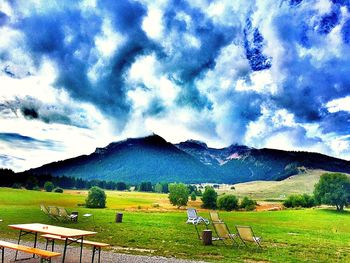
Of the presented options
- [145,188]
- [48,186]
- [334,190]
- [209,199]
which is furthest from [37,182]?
[334,190]

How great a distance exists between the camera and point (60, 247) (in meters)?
13.1

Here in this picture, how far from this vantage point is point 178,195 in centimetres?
7538

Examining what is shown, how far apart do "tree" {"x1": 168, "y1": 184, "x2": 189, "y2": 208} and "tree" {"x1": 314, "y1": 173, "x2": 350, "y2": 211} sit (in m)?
25.2

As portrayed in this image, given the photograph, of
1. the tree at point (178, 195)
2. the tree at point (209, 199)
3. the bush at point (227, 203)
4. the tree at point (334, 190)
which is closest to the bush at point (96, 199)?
the tree at point (178, 195)

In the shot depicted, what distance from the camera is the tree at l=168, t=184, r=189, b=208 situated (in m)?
74.6

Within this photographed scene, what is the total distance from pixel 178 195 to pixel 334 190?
1141 inches

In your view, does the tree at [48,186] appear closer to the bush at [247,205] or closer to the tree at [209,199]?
the tree at [209,199]

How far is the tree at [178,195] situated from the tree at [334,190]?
25.2 meters

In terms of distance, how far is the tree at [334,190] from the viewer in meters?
68.0

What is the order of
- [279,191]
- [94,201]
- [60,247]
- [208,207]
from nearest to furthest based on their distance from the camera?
[60,247] < [94,201] < [208,207] < [279,191]

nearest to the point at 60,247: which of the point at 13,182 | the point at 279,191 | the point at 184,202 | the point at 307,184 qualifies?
the point at 184,202

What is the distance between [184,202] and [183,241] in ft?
197

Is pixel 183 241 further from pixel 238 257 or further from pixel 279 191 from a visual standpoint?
pixel 279 191

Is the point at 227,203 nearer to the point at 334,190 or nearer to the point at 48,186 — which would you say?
the point at 334,190
